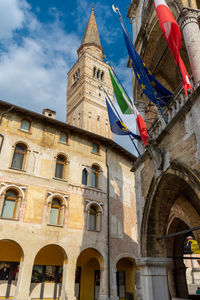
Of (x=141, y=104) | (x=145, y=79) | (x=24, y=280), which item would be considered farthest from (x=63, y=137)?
(x=145, y=79)

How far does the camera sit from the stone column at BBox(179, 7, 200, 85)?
5816 millimetres

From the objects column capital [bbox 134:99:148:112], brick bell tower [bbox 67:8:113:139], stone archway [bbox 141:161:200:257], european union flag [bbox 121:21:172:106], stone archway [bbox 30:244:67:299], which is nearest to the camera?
stone archway [bbox 141:161:200:257]

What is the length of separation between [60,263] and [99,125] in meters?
25.6

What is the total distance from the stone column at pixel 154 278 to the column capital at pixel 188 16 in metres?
6.49

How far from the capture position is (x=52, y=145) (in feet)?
49.0

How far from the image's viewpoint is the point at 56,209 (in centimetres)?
1363

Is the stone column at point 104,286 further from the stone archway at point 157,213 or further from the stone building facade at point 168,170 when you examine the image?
the stone archway at point 157,213

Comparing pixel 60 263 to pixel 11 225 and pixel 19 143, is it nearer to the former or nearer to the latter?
pixel 11 225

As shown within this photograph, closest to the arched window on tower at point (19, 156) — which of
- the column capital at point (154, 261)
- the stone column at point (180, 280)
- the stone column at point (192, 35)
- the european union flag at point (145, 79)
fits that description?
the european union flag at point (145, 79)

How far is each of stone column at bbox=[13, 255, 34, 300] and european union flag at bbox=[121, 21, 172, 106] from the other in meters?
9.23

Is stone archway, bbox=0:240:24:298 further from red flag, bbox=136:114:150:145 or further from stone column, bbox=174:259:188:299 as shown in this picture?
red flag, bbox=136:114:150:145

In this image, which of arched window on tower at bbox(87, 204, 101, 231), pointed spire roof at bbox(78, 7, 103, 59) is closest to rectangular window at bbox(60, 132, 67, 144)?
arched window on tower at bbox(87, 204, 101, 231)

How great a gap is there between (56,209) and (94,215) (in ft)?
8.41

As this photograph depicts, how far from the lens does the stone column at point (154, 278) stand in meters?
6.52
